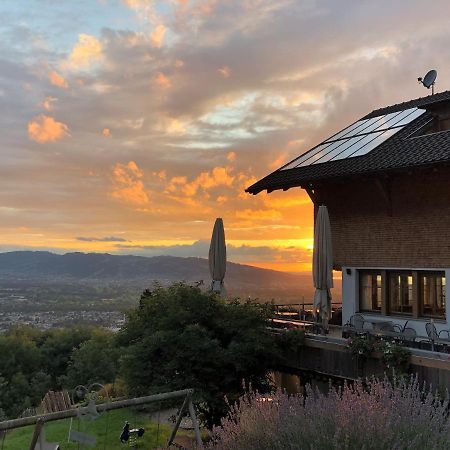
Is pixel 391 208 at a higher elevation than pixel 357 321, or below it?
higher

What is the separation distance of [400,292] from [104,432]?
37.8 feet

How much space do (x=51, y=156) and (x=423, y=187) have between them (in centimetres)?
2027

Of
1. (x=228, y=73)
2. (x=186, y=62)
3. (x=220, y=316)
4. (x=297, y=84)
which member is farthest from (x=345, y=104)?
(x=220, y=316)

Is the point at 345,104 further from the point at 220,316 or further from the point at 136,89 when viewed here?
the point at 220,316

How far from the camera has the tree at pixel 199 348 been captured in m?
12.3

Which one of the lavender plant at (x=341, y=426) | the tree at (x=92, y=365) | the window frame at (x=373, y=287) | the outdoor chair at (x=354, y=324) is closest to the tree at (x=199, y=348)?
the outdoor chair at (x=354, y=324)

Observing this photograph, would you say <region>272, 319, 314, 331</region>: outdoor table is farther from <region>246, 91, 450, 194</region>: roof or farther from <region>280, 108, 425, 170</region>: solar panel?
<region>280, 108, 425, 170</region>: solar panel

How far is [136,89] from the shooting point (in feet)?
71.8

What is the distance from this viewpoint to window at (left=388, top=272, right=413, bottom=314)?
15195 millimetres

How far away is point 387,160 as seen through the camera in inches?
571

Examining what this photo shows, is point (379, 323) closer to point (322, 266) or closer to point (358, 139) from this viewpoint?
point (322, 266)

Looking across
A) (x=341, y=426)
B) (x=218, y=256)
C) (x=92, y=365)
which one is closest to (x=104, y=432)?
(x=218, y=256)

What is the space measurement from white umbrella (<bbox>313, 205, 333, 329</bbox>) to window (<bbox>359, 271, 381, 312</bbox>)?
2.69 metres

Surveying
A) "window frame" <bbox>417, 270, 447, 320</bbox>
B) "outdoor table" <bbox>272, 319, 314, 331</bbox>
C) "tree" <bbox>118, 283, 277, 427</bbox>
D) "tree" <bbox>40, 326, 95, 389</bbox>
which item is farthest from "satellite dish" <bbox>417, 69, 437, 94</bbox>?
"tree" <bbox>40, 326, 95, 389</bbox>
